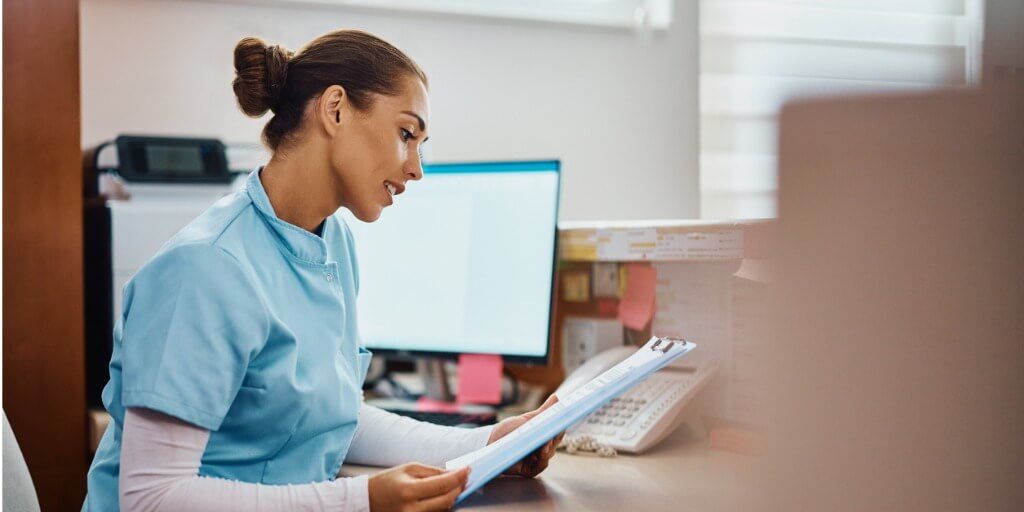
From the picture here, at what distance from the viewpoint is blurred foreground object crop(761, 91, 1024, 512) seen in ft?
0.88

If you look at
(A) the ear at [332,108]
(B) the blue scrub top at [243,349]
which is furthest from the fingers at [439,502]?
(A) the ear at [332,108]

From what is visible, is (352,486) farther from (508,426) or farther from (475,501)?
(508,426)

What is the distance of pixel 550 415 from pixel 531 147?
1.54 m

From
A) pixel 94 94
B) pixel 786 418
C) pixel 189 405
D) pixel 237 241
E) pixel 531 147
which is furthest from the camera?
pixel 531 147

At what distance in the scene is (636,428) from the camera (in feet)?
3.83

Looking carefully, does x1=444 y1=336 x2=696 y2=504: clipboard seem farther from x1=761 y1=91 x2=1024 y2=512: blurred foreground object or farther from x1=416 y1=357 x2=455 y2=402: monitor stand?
x1=416 y1=357 x2=455 y2=402: monitor stand

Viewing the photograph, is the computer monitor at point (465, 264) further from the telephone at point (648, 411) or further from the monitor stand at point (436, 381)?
the telephone at point (648, 411)

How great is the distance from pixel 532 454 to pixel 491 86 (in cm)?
144

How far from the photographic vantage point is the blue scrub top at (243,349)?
799 millimetres

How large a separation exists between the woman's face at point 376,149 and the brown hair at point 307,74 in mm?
15

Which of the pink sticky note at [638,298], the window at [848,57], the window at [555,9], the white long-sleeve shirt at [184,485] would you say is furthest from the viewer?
the window at [555,9]

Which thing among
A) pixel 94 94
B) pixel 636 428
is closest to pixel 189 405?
pixel 636 428

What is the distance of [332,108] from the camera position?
3.26 ft

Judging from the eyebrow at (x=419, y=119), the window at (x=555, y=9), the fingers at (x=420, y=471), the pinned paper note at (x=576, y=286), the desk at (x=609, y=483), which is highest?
the window at (x=555, y=9)
